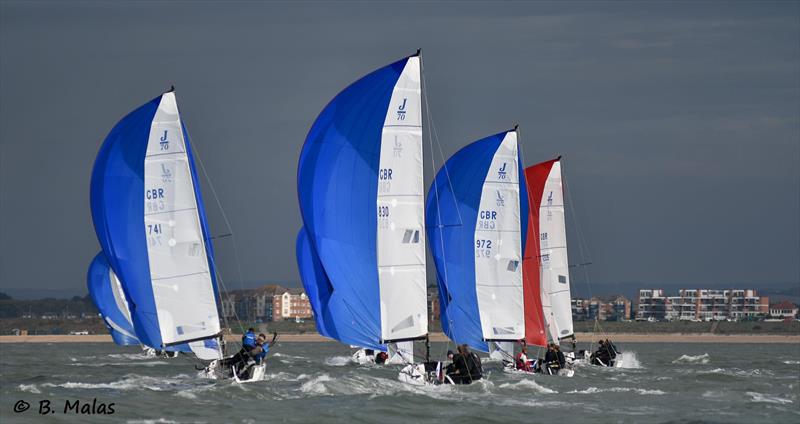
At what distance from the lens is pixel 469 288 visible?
3897 centimetres

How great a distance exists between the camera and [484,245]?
39.0 meters

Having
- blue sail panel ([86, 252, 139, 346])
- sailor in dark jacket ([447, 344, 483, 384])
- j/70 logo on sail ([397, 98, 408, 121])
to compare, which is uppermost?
j/70 logo on sail ([397, 98, 408, 121])

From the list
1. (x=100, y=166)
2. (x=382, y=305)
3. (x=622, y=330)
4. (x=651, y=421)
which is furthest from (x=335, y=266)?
(x=622, y=330)

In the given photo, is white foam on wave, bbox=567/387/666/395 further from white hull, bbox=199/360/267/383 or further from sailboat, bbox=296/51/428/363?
white hull, bbox=199/360/267/383

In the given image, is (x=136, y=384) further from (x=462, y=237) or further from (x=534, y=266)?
(x=534, y=266)

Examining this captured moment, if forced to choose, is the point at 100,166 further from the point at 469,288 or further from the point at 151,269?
the point at 469,288

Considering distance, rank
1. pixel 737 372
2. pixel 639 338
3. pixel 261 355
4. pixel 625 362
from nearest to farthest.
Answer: pixel 261 355
pixel 737 372
pixel 625 362
pixel 639 338

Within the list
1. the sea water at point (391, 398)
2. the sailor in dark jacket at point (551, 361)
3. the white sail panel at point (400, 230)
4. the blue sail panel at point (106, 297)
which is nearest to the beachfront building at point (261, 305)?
the blue sail panel at point (106, 297)

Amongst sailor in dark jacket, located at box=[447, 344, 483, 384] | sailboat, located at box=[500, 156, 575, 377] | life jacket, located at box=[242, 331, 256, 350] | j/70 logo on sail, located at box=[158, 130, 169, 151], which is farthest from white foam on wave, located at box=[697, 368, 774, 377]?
j/70 logo on sail, located at box=[158, 130, 169, 151]

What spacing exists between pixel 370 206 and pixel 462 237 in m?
9.59

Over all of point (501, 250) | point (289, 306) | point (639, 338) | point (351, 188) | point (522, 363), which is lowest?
point (639, 338)

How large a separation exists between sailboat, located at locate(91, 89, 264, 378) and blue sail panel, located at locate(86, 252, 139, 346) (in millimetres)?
25356

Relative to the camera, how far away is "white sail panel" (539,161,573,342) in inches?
1800

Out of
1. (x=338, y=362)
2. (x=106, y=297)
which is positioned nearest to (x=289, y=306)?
(x=106, y=297)
